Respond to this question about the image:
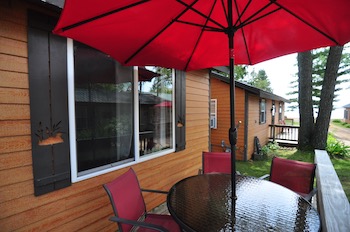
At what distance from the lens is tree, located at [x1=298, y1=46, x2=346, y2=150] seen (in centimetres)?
771

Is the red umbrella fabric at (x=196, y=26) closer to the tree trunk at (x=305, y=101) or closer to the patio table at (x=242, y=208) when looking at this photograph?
the patio table at (x=242, y=208)

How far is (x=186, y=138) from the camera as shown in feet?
12.9

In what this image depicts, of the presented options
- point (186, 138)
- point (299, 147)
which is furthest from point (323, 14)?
point (299, 147)

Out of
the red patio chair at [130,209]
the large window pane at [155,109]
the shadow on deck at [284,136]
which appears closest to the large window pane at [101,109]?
the large window pane at [155,109]

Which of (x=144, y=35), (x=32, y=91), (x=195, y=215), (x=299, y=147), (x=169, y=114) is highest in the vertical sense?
(x=144, y=35)

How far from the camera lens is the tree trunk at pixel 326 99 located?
298 inches

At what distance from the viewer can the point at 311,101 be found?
8.59m

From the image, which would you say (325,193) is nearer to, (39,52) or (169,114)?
(169,114)

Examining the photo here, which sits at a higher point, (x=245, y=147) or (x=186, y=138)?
(x=186, y=138)

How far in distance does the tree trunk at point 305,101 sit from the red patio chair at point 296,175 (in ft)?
23.9

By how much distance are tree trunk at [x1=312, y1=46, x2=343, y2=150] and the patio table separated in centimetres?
797

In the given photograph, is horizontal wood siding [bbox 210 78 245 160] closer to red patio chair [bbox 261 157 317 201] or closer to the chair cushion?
red patio chair [bbox 261 157 317 201]

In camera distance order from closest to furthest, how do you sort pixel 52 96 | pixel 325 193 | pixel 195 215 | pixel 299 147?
pixel 195 215 < pixel 325 193 < pixel 52 96 < pixel 299 147

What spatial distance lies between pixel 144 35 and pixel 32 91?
3.74 ft
